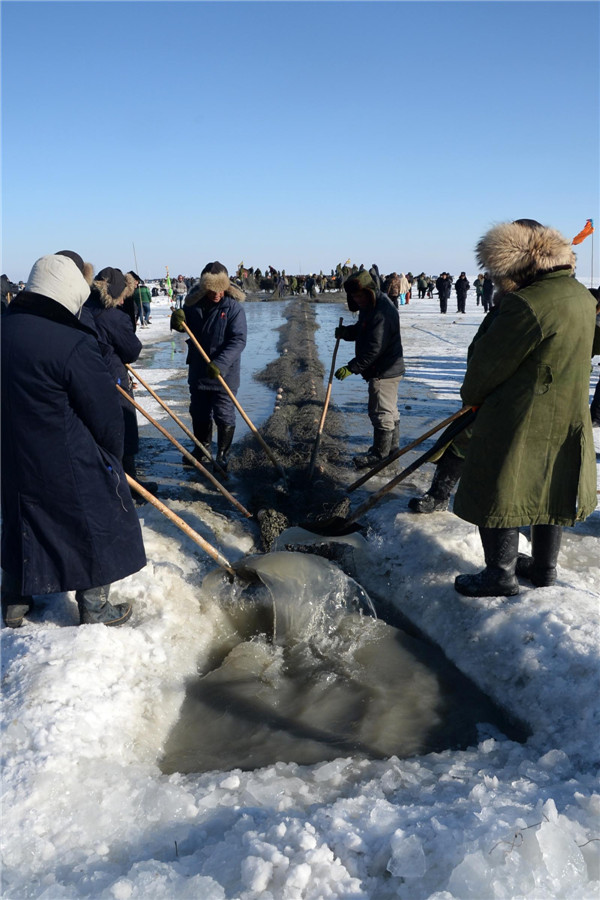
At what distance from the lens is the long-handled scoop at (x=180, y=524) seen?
346cm

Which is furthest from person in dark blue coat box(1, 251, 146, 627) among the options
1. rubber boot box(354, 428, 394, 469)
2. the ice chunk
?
rubber boot box(354, 428, 394, 469)

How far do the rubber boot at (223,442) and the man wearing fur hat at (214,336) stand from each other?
A: 2 cm

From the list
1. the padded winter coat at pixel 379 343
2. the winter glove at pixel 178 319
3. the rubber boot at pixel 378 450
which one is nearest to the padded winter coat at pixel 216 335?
the winter glove at pixel 178 319

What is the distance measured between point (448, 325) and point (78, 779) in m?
24.0

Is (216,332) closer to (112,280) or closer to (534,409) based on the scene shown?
(112,280)

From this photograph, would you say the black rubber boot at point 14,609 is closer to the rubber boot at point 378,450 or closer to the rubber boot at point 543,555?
the rubber boot at point 543,555

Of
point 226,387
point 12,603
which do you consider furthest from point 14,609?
point 226,387

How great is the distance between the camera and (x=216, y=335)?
239 inches

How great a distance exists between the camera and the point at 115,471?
9.96ft

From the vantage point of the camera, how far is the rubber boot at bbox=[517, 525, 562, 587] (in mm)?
3375

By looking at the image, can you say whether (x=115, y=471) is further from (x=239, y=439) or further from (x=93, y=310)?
(x=239, y=439)

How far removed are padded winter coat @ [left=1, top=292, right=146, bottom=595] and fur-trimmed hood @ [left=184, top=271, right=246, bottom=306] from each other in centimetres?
321

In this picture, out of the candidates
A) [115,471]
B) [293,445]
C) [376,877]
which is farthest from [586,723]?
[293,445]

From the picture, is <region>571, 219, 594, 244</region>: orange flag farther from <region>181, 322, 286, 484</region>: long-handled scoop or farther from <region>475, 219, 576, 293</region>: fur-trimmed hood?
<region>181, 322, 286, 484</region>: long-handled scoop
